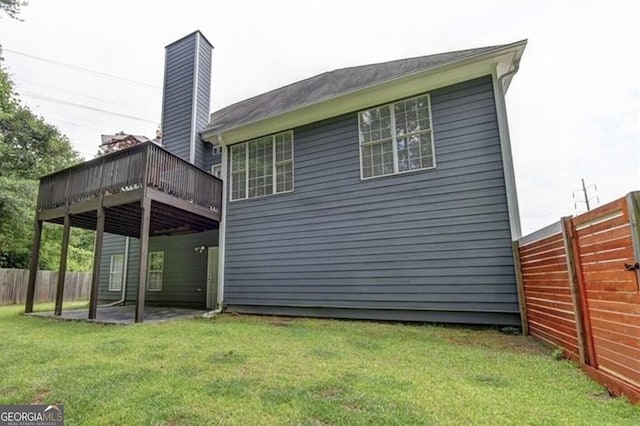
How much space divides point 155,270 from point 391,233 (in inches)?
331

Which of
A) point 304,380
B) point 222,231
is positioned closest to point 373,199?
point 222,231

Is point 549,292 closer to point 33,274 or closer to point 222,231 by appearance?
point 222,231

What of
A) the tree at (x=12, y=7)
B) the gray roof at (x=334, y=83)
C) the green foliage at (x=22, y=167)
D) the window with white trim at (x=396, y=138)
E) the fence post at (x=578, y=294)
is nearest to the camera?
the fence post at (x=578, y=294)

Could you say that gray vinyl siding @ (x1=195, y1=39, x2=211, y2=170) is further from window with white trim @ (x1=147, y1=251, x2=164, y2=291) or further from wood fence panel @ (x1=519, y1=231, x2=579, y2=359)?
wood fence panel @ (x1=519, y1=231, x2=579, y2=359)

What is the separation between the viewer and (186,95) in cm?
1036

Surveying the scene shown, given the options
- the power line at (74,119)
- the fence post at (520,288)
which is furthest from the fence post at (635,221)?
the power line at (74,119)

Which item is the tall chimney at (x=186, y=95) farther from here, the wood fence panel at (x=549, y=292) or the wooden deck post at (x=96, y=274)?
the wood fence panel at (x=549, y=292)

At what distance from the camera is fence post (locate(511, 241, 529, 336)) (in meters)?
4.91

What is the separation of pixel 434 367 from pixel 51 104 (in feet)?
75.0

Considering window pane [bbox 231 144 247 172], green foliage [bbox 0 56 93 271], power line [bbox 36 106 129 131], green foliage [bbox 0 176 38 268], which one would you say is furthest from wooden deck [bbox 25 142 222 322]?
power line [bbox 36 106 129 131]

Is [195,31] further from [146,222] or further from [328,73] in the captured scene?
[146,222]

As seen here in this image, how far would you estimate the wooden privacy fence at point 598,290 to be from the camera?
7.35ft

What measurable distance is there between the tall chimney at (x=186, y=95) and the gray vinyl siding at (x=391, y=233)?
13.3 feet

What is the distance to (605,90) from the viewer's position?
977 centimetres
